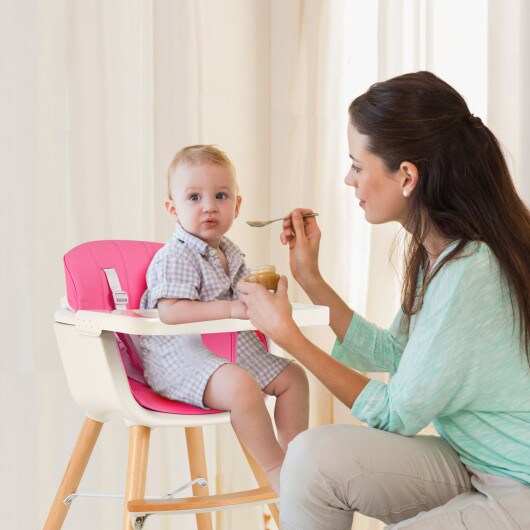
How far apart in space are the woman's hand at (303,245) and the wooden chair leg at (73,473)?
1.64 feet

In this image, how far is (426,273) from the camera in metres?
1.29

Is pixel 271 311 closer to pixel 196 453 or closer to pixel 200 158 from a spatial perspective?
pixel 200 158

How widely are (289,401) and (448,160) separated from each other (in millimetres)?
603

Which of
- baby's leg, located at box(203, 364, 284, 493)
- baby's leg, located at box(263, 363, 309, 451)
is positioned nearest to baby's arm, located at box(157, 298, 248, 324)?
baby's leg, located at box(203, 364, 284, 493)

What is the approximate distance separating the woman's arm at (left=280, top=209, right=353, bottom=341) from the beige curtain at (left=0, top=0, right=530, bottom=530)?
2.35 feet

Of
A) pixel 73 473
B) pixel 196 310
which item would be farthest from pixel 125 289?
pixel 73 473

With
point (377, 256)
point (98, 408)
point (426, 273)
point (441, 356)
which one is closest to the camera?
point (441, 356)

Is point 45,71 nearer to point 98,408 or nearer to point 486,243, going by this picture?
point 98,408

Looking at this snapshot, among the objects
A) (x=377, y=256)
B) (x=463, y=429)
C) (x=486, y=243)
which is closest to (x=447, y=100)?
(x=486, y=243)

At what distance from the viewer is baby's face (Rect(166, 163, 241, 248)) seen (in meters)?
1.59

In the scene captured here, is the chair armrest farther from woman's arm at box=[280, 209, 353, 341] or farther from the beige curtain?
the beige curtain

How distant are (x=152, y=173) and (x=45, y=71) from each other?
0.40 meters

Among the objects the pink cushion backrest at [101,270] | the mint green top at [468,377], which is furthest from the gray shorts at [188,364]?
the mint green top at [468,377]

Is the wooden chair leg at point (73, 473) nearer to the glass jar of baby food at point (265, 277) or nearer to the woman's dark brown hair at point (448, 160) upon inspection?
A: the glass jar of baby food at point (265, 277)
